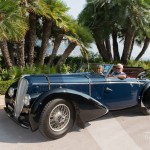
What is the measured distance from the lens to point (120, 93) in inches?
250

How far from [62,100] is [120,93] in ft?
5.53

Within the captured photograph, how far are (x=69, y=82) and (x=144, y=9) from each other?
11065 mm

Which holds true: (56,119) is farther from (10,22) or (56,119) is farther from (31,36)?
(31,36)

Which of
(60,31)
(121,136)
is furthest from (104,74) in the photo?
(60,31)

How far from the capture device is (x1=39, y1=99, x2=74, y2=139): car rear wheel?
198 inches

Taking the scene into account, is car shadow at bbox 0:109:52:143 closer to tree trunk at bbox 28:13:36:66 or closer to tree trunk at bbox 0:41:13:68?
tree trunk at bbox 0:41:13:68

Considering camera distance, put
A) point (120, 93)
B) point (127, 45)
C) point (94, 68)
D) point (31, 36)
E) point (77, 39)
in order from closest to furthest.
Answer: point (120, 93) < point (94, 68) < point (31, 36) < point (77, 39) < point (127, 45)

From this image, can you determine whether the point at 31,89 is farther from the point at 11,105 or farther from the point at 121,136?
the point at 121,136

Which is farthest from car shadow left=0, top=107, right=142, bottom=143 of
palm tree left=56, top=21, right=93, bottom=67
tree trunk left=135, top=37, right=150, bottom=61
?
tree trunk left=135, top=37, right=150, bottom=61

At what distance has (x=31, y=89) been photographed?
534 centimetres

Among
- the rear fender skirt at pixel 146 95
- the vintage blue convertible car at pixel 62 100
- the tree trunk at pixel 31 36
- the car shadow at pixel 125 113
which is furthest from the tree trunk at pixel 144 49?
the vintage blue convertible car at pixel 62 100

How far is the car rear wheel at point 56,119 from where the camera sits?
Result: 16.5 feet

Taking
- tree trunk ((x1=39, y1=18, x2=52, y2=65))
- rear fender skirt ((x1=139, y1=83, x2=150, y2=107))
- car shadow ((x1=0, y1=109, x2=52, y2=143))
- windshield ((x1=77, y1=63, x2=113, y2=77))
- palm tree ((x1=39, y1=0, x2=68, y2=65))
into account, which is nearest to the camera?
car shadow ((x1=0, y1=109, x2=52, y2=143))

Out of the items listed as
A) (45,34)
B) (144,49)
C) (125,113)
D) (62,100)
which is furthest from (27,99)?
(144,49)
